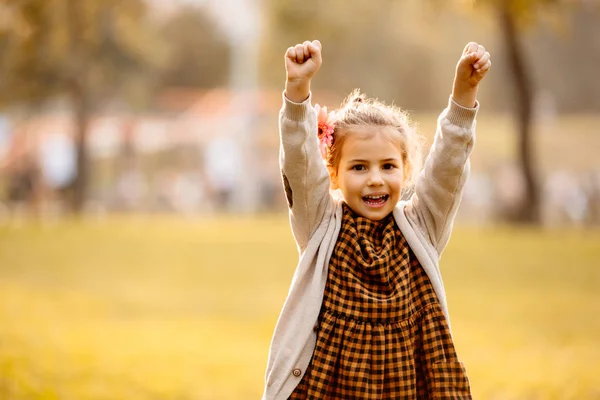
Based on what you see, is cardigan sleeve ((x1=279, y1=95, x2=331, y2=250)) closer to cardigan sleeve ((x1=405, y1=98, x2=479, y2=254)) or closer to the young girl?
the young girl

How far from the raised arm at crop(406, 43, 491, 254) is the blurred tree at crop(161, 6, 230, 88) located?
152 ft

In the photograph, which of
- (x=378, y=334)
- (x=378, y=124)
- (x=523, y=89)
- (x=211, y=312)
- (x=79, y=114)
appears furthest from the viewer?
(x=79, y=114)

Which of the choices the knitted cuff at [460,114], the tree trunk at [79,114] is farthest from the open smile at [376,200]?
the tree trunk at [79,114]

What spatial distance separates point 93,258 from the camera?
48.4 ft

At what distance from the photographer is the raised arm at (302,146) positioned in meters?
3.09

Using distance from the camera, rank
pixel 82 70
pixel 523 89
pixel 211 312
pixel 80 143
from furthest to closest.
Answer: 1. pixel 80 143
2. pixel 82 70
3. pixel 523 89
4. pixel 211 312

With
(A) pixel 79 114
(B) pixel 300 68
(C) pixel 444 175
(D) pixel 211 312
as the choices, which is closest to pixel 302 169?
(B) pixel 300 68

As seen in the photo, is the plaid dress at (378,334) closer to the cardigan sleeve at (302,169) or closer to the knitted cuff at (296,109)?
the cardigan sleeve at (302,169)

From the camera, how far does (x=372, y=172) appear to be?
321 cm

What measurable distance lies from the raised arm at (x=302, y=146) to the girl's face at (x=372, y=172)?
0.09m

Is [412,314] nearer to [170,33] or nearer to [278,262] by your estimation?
[278,262]

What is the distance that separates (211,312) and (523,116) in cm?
1138

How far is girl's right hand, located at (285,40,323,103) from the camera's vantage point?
10.1 ft

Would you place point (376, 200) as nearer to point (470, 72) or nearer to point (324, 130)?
point (324, 130)
